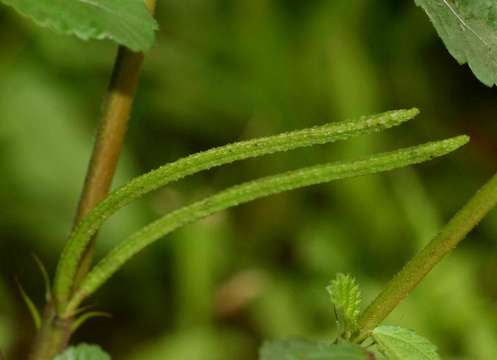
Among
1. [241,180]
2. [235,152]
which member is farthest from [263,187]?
[241,180]

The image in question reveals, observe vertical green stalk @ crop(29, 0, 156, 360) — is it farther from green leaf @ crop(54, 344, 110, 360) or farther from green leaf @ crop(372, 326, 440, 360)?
green leaf @ crop(372, 326, 440, 360)

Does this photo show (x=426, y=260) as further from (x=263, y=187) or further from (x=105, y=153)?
(x=105, y=153)

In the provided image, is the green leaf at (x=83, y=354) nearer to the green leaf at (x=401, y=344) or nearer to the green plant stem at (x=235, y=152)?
the green plant stem at (x=235, y=152)

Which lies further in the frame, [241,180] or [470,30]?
[241,180]

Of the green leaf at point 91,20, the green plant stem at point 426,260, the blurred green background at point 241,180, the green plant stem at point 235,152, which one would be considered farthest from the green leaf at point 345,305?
the blurred green background at point 241,180

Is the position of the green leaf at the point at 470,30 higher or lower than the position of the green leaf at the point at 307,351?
higher

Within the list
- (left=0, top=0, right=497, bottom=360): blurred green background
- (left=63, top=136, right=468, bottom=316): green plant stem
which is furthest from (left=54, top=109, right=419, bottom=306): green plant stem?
(left=0, top=0, right=497, bottom=360): blurred green background

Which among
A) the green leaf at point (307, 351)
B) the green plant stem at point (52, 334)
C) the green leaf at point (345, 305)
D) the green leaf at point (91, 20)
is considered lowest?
the green leaf at point (307, 351)
